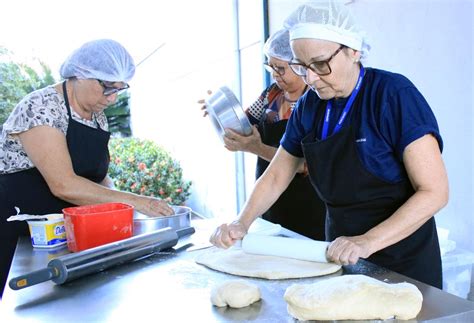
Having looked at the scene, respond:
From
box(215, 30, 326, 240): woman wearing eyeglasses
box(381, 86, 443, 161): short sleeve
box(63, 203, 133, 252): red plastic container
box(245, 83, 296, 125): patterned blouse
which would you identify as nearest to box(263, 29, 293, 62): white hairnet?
box(215, 30, 326, 240): woman wearing eyeglasses

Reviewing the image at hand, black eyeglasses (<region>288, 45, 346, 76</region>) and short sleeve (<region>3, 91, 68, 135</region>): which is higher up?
black eyeglasses (<region>288, 45, 346, 76</region>)

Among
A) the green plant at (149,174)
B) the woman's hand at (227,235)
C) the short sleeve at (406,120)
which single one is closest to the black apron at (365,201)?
the short sleeve at (406,120)

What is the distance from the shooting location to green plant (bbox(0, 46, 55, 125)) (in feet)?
14.1

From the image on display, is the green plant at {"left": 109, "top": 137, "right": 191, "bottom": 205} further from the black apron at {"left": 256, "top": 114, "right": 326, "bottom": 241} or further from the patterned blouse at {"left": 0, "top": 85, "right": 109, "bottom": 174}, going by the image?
the patterned blouse at {"left": 0, "top": 85, "right": 109, "bottom": 174}

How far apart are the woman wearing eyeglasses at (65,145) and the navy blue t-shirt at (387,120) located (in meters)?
0.86

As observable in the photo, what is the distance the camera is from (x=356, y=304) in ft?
3.40

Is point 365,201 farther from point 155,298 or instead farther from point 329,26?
point 155,298

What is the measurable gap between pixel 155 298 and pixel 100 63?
4.15ft

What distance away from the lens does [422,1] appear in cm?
244

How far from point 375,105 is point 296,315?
0.80 m

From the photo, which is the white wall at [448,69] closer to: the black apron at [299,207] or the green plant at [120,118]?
the black apron at [299,207]

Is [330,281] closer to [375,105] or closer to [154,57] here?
[375,105]

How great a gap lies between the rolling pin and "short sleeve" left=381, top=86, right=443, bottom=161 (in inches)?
32.3

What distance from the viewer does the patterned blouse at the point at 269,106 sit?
2.60 metres
